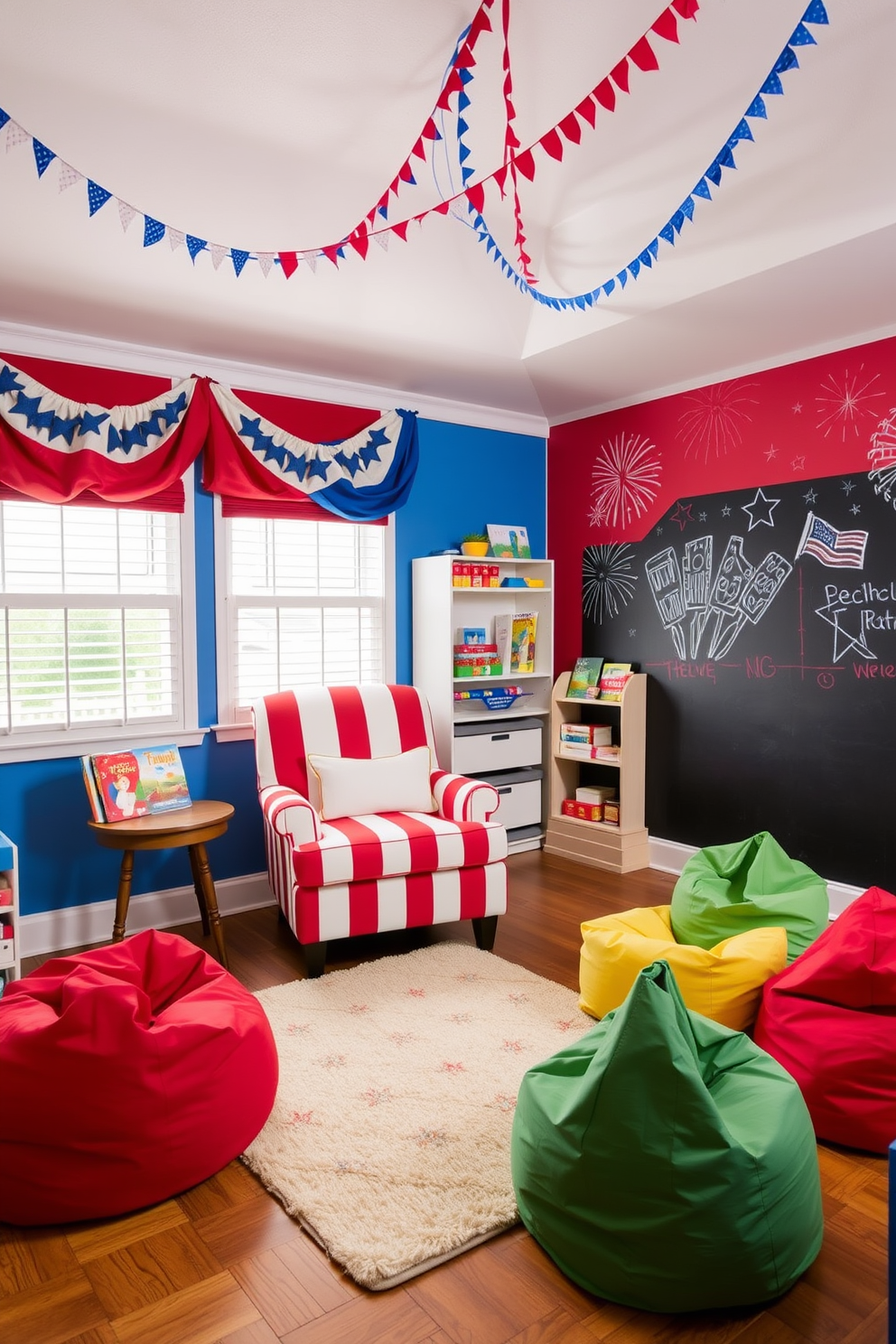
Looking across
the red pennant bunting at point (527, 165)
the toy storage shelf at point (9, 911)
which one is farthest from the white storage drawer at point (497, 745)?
the red pennant bunting at point (527, 165)

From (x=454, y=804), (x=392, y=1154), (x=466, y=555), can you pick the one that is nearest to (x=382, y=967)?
(x=454, y=804)

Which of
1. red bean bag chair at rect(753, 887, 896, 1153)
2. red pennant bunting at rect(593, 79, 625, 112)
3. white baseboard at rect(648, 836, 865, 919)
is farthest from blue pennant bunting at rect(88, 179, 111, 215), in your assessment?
white baseboard at rect(648, 836, 865, 919)

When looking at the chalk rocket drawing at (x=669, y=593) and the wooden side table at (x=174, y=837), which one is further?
the chalk rocket drawing at (x=669, y=593)

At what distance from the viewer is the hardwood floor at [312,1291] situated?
1671 mm

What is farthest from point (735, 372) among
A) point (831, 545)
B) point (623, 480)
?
point (831, 545)

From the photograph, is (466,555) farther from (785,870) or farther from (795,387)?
(785,870)

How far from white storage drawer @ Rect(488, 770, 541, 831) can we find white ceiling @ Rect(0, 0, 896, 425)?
2123 mm

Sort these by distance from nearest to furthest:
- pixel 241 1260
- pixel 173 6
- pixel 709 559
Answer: pixel 241 1260 → pixel 173 6 → pixel 709 559

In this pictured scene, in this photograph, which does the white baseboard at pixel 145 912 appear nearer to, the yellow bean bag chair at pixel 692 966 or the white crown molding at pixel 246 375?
the yellow bean bag chair at pixel 692 966

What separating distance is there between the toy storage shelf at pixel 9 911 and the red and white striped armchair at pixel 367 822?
890mm

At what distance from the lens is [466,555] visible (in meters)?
4.68

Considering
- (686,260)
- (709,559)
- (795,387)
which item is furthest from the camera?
(709,559)

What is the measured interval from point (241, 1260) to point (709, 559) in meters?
3.56

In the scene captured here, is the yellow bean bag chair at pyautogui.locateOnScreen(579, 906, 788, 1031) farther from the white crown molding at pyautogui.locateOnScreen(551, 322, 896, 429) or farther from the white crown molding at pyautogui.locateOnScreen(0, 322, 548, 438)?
the white crown molding at pyautogui.locateOnScreen(0, 322, 548, 438)
